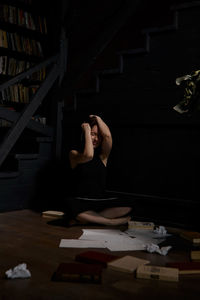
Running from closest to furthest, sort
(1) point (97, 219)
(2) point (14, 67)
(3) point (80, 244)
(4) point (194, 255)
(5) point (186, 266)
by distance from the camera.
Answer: (5) point (186, 266) < (4) point (194, 255) < (3) point (80, 244) < (1) point (97, 219) < (2) point (14, 67)

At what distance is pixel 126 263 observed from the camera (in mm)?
2502

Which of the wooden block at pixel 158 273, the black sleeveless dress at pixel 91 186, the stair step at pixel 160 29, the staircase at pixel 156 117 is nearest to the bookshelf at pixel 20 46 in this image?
the staircase at pixel 156 117

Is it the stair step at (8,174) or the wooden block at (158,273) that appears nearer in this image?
the wooden block at (158,273)

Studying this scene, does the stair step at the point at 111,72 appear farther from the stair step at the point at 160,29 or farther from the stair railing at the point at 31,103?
the stair railing at the point at 31,103

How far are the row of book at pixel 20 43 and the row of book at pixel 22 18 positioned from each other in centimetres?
13

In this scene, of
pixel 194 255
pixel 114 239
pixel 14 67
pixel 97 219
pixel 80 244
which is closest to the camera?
A: pixel 194 255

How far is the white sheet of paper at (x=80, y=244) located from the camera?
2971mm

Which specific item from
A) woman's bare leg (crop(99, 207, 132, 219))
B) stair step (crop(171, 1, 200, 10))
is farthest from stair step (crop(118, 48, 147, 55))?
woman's bare leg (crop(99, 207, 132, 219))

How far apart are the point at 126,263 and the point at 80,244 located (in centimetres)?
59

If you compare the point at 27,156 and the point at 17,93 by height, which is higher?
the point at 17,93

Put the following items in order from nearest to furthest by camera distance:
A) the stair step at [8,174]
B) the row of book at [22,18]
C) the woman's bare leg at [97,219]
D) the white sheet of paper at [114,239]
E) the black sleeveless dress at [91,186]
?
1. the white sheet of paper at [114,239]
2. the woman's bare leg at [97,219]
3. the black sleeveless dress at [91,186]
4. the stair step at [8,174]
5. the row of book at [22,18]

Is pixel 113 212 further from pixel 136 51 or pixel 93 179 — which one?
pixel 136 51

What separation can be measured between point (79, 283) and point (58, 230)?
131 centimetres

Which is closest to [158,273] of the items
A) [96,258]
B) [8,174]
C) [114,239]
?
[96,258]
